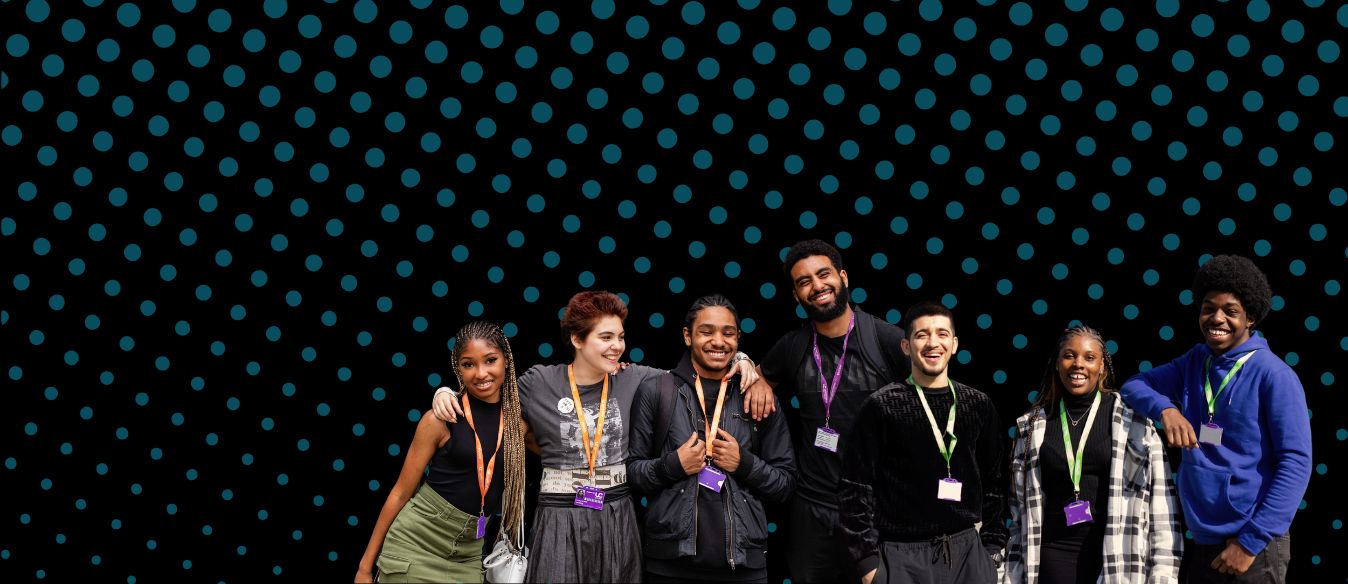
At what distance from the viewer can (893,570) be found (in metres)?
4.69

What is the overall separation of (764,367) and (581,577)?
133cm

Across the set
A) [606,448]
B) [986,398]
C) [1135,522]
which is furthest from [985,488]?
[606,448]

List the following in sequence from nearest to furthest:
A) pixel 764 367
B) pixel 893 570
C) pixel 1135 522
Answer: pixel 893 570, pixel 1135 522, pixel 764 367

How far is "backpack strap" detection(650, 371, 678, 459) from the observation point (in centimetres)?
520

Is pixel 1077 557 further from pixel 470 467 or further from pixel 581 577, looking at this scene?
pixel 470 467

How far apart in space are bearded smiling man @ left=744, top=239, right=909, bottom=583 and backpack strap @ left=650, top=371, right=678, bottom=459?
340 millimetres

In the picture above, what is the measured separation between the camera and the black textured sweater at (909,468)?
4.75 meters

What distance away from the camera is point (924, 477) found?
475cm

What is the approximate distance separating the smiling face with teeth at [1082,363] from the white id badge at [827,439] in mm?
1075

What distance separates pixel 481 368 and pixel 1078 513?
2714 millimetres

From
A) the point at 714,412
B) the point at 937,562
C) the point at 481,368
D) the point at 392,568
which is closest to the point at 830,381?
the point at 714,412

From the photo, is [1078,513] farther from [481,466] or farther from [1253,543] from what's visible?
[481,466]

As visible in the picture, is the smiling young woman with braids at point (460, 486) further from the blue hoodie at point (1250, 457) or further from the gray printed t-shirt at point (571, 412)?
the blue hoodie at point (1250, 457)

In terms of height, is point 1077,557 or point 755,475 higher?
point 755,475
